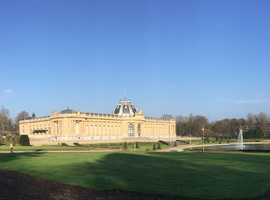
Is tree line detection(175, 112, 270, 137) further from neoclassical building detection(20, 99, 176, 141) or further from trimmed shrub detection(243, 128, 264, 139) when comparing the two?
neoclassical building detection(20, 99, 176, 141)

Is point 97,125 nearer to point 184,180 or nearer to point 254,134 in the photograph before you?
point 254,134

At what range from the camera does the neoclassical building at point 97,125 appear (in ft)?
285

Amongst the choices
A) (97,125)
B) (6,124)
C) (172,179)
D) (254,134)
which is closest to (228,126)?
(254,134)

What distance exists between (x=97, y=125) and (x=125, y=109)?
21117 millimetres

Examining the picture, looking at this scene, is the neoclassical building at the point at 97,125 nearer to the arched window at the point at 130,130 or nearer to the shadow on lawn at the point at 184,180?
the arched window at the point at 130,130

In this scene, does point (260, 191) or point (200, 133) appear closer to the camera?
point (260, 191)

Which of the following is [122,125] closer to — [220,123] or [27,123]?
[27,123]

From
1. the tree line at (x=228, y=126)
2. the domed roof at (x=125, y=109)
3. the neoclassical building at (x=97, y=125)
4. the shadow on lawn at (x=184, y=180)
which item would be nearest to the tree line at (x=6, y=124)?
the neoclassical building at (x=97, y=125)

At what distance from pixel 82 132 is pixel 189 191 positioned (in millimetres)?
79834

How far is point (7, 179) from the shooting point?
14266 millimetres

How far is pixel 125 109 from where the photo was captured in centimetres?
11619

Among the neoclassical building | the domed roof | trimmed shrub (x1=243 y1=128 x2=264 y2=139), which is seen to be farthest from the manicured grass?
trimmed shrub (x1=243 y1=128 x2=264 y2=139)

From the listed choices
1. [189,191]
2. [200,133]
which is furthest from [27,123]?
[189,191]

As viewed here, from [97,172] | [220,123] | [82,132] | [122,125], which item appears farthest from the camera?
[220,123]
